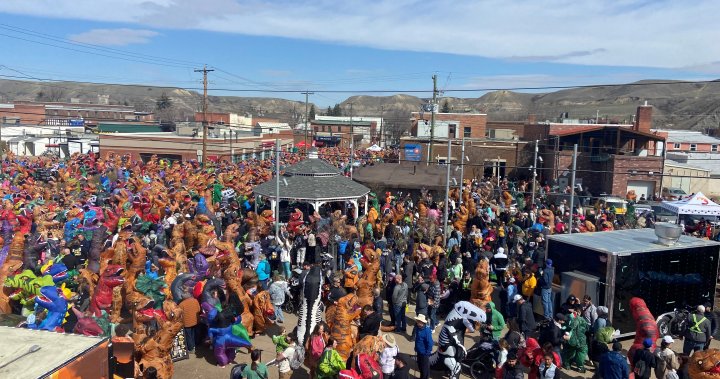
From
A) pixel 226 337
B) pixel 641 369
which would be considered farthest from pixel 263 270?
pixel 641 369

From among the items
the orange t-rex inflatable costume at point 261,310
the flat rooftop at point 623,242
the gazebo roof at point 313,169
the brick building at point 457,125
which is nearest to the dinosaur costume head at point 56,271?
the orange t-rex inflatable costume at point 261,310

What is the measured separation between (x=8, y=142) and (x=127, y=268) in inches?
2086

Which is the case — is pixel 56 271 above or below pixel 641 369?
above

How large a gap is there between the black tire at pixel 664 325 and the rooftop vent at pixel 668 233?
146 centimetres

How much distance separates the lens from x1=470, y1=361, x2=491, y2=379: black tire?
28.0 ft

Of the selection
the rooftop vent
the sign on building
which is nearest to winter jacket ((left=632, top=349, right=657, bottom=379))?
the rooftop vent

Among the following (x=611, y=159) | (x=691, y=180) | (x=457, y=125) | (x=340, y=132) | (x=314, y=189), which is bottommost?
(x=691, y=180)

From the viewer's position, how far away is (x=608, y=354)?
7488mm

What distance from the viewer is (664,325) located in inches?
417

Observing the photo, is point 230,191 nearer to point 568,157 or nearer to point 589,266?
point 589,266

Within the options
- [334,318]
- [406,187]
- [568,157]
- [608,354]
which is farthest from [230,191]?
[568,157]

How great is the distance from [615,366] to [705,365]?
1.05m

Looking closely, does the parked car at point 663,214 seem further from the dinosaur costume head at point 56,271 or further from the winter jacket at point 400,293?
the dinosaur costume head at point 56,271

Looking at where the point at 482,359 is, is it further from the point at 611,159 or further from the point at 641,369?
the point at 611,159
